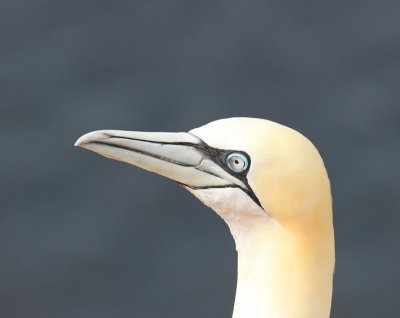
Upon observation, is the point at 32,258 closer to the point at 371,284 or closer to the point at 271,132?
the point at 371,284

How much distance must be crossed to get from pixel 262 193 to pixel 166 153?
1.72 ft

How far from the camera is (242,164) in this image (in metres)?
6.66

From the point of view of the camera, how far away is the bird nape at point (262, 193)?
21.6ft

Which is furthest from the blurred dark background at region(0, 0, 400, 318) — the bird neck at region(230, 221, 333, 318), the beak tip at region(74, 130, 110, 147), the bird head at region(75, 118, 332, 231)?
the beak tip at region(74, 130, 110, 147)

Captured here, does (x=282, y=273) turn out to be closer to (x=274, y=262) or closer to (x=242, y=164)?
(x=274, y=262)

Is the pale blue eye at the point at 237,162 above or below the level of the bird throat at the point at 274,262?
above

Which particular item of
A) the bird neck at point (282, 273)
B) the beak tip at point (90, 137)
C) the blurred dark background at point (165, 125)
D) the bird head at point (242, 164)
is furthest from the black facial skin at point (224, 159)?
the blurred dark background at point (165, 125)

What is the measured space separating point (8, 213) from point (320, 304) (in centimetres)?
531

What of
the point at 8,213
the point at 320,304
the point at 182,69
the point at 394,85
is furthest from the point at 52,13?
the point at 320,304

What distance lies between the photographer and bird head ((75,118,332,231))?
21.5 feet

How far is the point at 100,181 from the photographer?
11.8 m

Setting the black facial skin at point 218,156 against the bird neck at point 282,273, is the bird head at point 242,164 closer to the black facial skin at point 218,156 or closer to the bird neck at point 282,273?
the black facial skin at point 218,156

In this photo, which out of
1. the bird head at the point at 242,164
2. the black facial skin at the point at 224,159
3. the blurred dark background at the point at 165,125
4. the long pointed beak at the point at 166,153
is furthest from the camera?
the blurred dark background at the point at 165,125

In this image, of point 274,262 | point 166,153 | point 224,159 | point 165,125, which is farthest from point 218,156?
point 165,125
